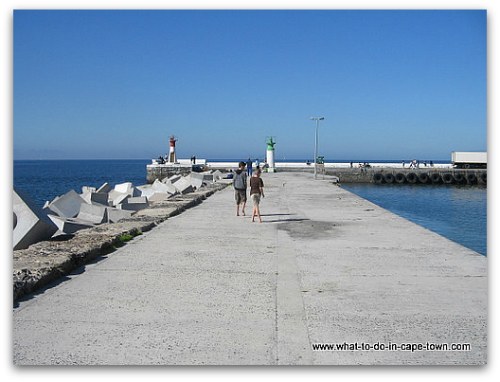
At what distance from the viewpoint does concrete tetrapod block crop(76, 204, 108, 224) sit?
14.9 metres

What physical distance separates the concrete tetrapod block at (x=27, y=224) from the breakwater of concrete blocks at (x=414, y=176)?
4542cm

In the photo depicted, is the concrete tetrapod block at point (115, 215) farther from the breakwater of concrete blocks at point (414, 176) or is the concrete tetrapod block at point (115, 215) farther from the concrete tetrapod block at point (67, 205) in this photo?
the breakwater of concrete blocks at point (414, 176)

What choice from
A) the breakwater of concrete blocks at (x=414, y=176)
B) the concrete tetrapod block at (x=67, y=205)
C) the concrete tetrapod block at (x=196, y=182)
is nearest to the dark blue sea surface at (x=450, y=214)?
the concrete tetrapod block at (x=196, y=182)

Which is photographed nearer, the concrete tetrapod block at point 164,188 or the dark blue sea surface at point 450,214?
the dark blue sea surface at point 450,214

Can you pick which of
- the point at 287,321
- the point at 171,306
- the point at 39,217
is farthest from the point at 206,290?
the point at 39,217

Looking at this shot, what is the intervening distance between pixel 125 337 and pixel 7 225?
4.19 ft

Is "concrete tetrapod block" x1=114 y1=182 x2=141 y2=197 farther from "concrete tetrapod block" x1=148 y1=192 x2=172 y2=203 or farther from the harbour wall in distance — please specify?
the harbour wall in distance

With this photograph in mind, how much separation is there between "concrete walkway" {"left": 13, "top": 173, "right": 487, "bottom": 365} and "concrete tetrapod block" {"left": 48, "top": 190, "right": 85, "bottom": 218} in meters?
7.66

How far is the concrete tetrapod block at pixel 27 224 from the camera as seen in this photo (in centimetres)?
867

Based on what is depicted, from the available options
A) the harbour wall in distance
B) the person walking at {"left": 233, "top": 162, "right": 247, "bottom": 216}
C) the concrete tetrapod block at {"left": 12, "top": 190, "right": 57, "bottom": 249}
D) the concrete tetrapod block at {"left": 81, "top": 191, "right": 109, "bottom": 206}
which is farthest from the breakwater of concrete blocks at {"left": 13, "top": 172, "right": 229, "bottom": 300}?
the harbour wall in distance

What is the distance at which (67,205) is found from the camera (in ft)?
53.6

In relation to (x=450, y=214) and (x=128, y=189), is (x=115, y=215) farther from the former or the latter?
(x=450, y=214)

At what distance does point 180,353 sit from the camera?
3961mm

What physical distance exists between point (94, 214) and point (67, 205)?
5.28 feet
